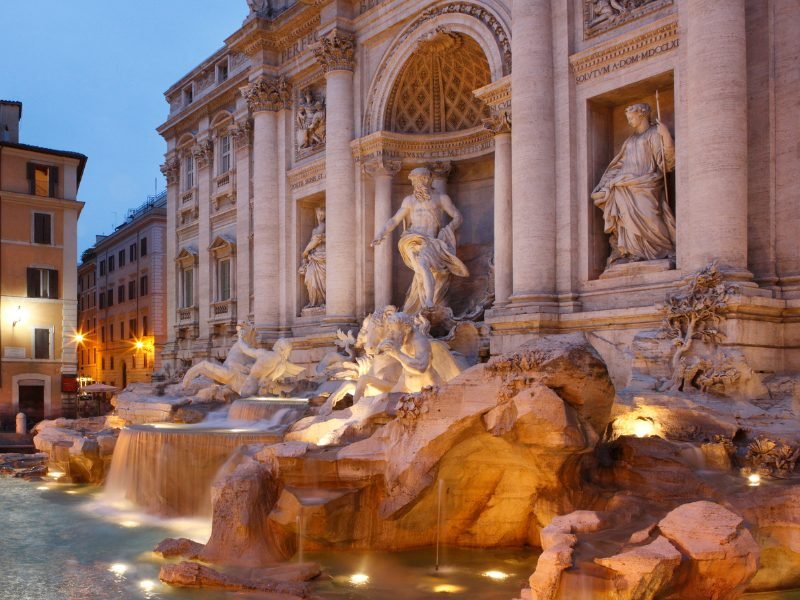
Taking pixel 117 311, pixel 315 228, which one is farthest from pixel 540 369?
pixel 117 311

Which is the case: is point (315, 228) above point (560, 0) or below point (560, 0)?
below

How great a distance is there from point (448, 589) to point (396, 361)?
15.4ft

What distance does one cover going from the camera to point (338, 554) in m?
9.32

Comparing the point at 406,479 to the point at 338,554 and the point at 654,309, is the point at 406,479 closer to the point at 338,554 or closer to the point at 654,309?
the point at 338,554

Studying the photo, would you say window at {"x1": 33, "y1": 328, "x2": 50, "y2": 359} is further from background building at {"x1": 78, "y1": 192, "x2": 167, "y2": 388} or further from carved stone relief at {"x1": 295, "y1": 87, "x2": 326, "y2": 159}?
carved stone relief at {"x1": 295, "y1": 87, "x2": 326, "y2": 159}

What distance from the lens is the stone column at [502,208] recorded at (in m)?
15.3

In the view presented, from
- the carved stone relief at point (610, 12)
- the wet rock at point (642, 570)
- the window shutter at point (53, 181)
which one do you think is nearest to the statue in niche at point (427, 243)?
the carved stone relief at point (610, 12)

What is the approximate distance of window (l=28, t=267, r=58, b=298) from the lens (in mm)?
31312

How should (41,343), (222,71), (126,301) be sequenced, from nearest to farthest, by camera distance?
(222,71) → (41,343) → (126,301)

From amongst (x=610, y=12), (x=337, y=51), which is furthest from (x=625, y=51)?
(x=337, y=51)

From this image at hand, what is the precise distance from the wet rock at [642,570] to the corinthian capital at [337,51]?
51.7 feet

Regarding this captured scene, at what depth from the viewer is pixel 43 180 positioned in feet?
105

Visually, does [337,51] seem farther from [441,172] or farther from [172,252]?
A: [172,252]

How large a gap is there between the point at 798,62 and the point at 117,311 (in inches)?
1609
